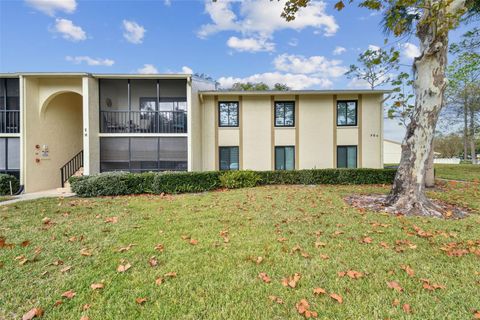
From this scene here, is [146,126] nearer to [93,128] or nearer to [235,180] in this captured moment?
[93,128]

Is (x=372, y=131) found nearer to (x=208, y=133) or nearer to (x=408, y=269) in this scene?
(x=208, y=133)

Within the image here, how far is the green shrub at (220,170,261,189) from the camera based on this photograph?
418 inches

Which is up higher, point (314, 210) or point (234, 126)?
point (234, 126)

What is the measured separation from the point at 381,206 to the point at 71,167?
50.8 feet

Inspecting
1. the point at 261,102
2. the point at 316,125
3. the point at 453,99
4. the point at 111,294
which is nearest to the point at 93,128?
the point at 261,102

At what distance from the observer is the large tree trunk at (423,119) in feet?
20.2

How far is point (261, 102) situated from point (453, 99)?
21.7 meters

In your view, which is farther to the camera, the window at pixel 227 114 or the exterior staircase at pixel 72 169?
the window at pixel 227 114

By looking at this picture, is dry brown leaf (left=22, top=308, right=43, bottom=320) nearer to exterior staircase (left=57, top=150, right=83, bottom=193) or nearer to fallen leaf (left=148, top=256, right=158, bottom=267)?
fallen leaf (left=148, top=256, right=158, bottom=267)

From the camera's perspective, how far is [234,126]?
14.3 metres

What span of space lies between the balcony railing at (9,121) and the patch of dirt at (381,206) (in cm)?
1554

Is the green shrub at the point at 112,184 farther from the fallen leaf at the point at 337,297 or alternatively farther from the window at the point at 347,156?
the window at the point at 347,156

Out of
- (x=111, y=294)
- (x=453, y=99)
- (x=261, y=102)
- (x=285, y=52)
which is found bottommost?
(x=111, y=294)

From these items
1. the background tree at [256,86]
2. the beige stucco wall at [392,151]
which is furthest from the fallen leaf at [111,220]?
the beige stucco wall at [392,151]
